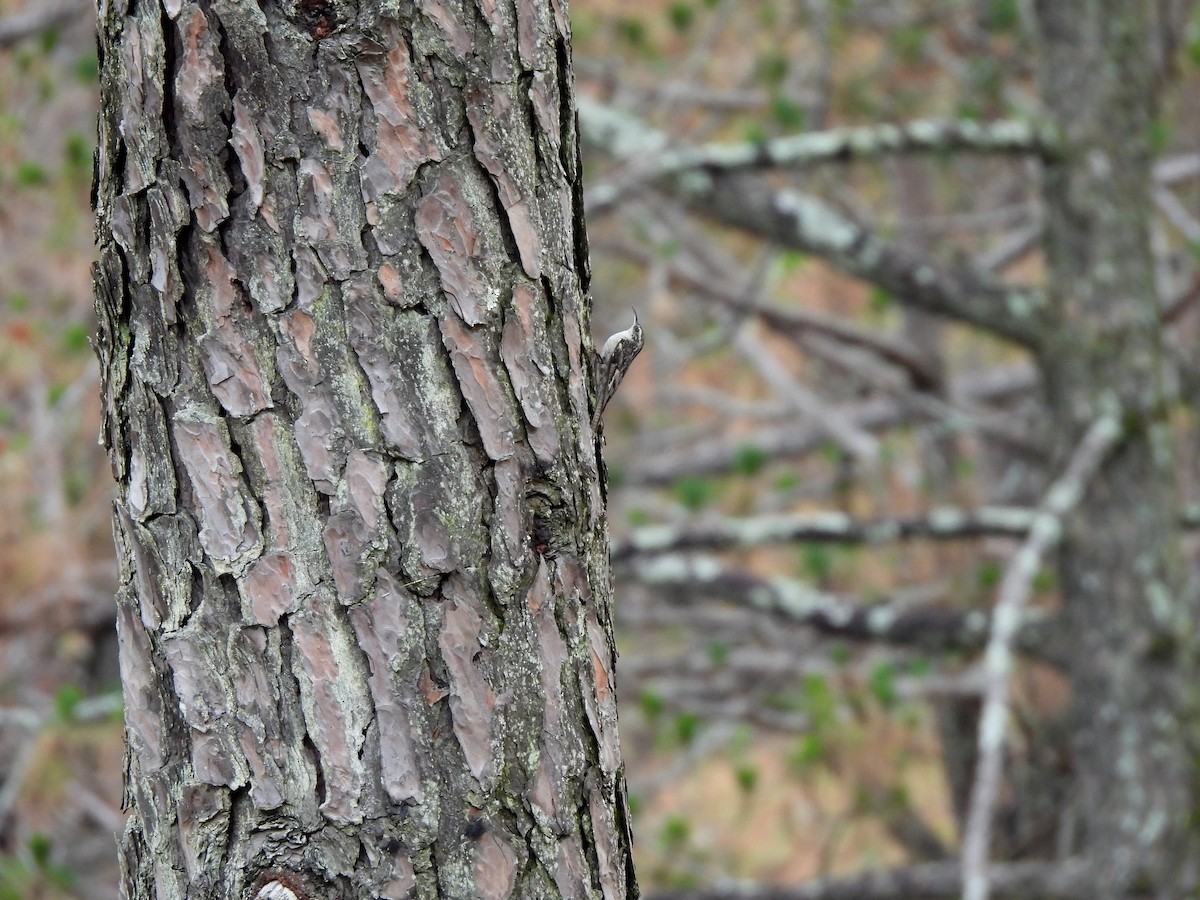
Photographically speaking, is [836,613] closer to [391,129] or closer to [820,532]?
[820,532]

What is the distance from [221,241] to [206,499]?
186mm

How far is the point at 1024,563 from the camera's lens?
8.78 ft

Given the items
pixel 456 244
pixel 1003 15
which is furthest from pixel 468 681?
pixel 1003 15

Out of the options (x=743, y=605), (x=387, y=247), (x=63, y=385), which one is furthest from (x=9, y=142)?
(x=387, y=247)

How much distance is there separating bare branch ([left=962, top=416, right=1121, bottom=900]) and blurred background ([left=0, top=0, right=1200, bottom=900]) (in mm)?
308

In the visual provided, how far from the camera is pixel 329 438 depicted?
0.93m

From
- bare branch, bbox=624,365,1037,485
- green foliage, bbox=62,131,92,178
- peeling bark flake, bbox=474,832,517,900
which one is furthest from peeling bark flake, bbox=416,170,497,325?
bare branch, bbox=624,365,1037,485

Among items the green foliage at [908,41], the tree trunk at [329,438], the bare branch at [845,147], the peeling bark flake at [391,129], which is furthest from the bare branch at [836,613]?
the peeling bark flake at [391,129]

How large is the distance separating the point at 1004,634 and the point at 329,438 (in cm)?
191

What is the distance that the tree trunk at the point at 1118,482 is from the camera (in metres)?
3.04

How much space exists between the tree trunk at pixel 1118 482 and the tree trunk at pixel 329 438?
247 cm

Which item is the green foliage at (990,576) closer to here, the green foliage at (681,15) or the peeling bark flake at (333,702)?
the green foliage at (681,15)

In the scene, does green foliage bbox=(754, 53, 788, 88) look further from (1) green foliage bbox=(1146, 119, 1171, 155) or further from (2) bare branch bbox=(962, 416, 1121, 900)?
(2) bare branch bbox=(962, 416, 1121, 900)

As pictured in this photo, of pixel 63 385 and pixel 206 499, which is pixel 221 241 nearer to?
pixel 206 499
